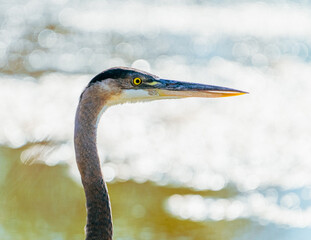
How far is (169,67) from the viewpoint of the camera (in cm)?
890

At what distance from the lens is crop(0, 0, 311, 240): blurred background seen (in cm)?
558

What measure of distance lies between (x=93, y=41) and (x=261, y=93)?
301 cm

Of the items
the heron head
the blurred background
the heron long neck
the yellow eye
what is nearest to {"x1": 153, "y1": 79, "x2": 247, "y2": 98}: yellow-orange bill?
the heron head

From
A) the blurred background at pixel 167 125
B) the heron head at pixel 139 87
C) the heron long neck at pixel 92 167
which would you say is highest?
the blurred background at pixel 167 125

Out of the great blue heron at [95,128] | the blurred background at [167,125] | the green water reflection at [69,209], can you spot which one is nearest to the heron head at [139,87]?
the great blue heron at [95,128]

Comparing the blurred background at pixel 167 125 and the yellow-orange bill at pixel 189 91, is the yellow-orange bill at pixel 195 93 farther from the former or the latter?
the blurred background at pixel 167 125

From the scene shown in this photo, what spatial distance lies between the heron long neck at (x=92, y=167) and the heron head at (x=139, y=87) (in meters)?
0.10

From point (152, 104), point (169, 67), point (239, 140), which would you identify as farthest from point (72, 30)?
point (239, 140)

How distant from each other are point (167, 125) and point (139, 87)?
144 inches

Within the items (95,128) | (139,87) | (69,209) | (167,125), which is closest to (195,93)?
(139,87)

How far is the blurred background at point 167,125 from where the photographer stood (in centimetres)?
558

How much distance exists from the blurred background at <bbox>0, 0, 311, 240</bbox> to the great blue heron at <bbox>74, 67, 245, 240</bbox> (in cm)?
→ 38

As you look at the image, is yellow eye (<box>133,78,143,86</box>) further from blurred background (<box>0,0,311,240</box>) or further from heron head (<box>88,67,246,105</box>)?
blurred background (<box>0,0,311,240</box>)

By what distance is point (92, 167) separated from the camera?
337cm
